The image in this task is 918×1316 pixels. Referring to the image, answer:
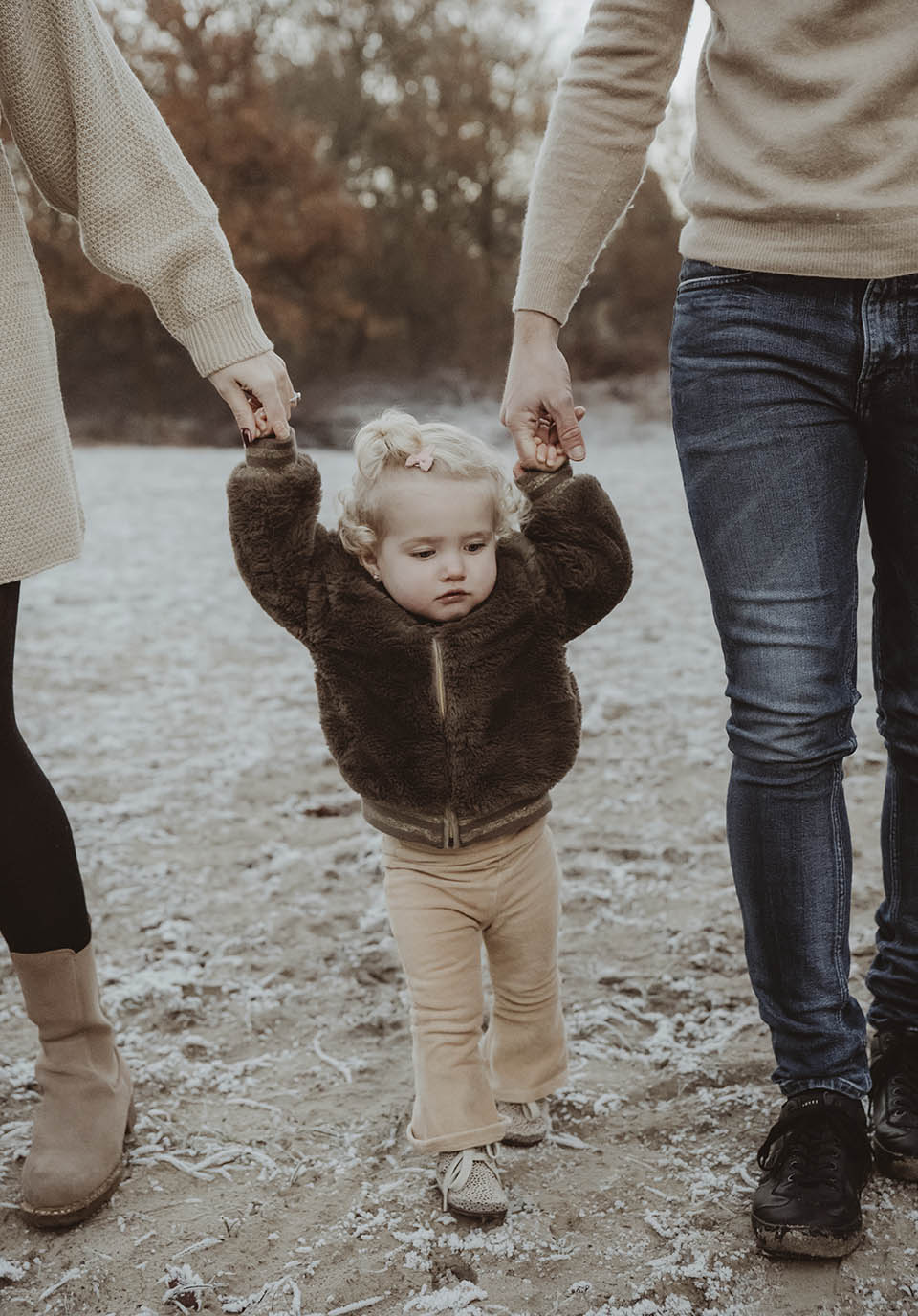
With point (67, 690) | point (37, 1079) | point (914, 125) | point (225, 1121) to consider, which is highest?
point (914, 125)

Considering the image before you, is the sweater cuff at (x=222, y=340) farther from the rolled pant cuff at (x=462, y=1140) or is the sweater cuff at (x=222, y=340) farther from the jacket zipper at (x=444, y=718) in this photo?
the rolled pant cuff at (x=462, y=1140)

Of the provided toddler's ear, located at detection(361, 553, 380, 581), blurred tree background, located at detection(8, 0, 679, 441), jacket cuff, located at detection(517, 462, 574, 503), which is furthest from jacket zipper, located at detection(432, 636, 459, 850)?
blurred tree background, located at detection(8, 0, 679, 441)

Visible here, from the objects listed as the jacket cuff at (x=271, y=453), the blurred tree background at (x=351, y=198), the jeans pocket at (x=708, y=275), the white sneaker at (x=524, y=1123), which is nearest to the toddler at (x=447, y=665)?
the jacket cuff at (x=271, y=453)

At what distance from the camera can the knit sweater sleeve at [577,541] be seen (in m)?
1.99

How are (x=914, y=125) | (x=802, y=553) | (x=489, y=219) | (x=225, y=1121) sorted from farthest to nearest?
(x=489, y=219), (x=225, y=1121), (x=802, y=553), (x=914, y=125)

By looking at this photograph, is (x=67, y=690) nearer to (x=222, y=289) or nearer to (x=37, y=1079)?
(x=37, y=1079)

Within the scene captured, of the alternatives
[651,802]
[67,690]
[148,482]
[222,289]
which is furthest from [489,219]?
[222,289]

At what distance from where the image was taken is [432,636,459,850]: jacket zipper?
192 centimetres

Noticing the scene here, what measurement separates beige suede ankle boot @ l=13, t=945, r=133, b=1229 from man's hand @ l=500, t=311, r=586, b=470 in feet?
3.56

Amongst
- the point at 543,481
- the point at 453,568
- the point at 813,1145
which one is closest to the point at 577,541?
the point at 543,481

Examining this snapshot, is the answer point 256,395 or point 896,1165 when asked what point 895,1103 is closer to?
point 896,1165

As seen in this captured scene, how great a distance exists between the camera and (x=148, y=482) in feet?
36.2

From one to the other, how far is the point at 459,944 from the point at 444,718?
0.36 metres

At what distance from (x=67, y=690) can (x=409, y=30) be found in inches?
756
